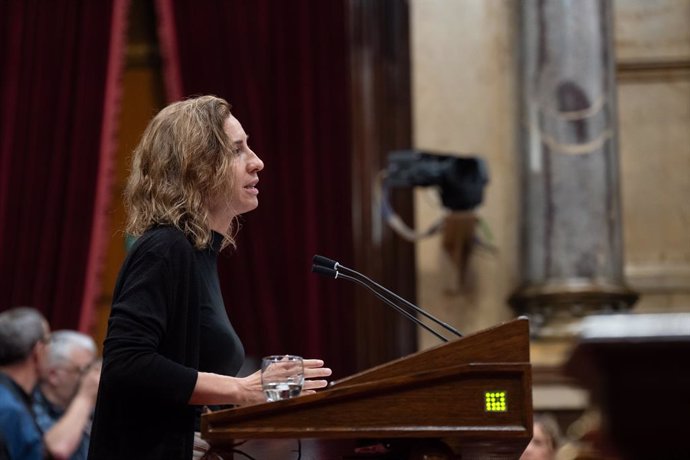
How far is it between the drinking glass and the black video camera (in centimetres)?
331

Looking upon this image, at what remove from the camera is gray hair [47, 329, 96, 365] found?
4.69 meters

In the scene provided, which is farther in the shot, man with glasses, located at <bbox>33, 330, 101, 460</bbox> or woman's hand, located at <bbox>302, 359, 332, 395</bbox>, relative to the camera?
man with glasses, located at <bbox>33, 330, 101, 460</bbox>

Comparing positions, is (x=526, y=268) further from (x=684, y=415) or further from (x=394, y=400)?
(x=684, y=415)

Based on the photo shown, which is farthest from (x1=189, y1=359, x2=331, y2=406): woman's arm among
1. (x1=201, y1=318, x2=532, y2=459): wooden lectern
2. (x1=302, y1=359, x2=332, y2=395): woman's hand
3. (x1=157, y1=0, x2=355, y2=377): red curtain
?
(x1=157, y1=0, x2=355, y2=377): red curtain

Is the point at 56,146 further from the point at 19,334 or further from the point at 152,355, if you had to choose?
the point at 152,355

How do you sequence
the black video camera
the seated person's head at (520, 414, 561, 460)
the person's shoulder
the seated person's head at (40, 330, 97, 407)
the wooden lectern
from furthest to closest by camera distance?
the black video camera < the seated person's head at (40, 330, 97, 407) < the seated person's head at (520, 414, 561, 460) < the person's shoulder < the wooden lectern

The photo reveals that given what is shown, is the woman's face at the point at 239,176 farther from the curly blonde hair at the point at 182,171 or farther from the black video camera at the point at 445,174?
the black video camera at the point at 445,174

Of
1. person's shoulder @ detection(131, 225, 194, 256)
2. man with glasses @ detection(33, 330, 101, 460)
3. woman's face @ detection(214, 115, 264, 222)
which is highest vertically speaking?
woman's face @ detection(214, 115, 264, 222)

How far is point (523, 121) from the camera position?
5715mm

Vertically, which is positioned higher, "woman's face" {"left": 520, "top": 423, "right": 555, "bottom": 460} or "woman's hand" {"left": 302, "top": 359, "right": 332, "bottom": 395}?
"woman's hand" {"left": 302, "top": 359, "right": 332, "bottom": 395}

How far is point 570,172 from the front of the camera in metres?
5.55

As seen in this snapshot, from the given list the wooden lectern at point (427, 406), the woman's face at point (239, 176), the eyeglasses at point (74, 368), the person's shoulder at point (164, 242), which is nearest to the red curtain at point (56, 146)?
the eyeglasses at point (74, 368)

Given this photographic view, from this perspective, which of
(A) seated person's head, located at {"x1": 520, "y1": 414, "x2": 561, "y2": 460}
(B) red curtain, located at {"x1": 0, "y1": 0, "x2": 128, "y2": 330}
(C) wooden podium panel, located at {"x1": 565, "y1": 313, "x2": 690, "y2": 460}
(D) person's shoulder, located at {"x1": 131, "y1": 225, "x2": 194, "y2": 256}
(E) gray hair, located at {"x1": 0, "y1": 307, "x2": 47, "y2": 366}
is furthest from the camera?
(B) red curtain, located at {"x1": 0, "y1": 0, "x2": 128, "y2": 330}

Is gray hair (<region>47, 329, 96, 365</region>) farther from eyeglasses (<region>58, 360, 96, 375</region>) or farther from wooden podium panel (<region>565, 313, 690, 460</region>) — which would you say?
wooden podium panel (<region>565, 313, 690, 460</region>)
